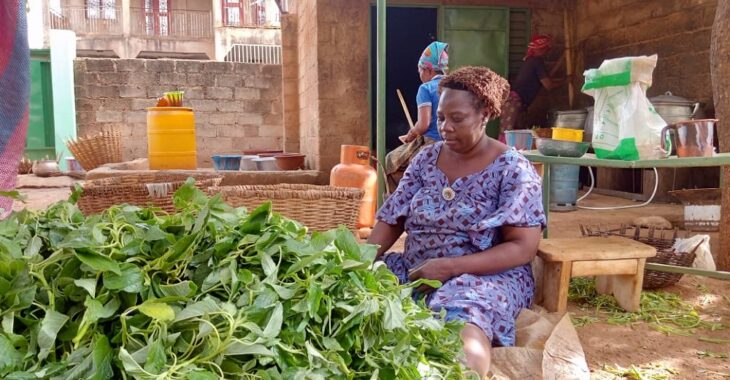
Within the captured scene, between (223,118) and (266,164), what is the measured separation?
12.5ft

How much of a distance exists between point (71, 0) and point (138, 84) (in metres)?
17.0

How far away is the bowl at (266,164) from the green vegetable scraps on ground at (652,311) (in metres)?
3.90

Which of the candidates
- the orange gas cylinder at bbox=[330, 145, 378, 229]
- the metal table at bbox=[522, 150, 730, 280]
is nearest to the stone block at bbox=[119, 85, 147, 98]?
the orange gas cylinder at bbox=[330, 145, 378, 229]

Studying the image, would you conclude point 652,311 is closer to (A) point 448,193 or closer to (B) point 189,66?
(A) point 448,193

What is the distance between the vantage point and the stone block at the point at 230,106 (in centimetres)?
996

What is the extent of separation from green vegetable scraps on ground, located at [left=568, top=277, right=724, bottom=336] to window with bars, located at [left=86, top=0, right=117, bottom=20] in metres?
24.4

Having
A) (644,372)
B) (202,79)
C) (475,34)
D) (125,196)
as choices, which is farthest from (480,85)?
(202,79)

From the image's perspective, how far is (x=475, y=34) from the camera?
733 cm

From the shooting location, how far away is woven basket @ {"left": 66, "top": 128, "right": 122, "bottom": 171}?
8797mm

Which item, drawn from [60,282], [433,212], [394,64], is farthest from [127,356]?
[394,64]

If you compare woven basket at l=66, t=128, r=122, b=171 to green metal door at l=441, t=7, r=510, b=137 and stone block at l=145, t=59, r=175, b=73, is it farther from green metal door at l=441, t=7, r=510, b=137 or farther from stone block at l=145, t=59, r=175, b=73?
green metal door at l=441, t=7, r=510, b=137

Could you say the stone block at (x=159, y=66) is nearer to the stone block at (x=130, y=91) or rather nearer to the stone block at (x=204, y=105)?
the stone block at (x=130, y=91)

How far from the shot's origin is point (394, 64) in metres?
9.99

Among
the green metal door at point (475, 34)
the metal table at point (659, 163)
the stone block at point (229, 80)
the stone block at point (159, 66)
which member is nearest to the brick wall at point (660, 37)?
the green metal door at point (475, 34)
